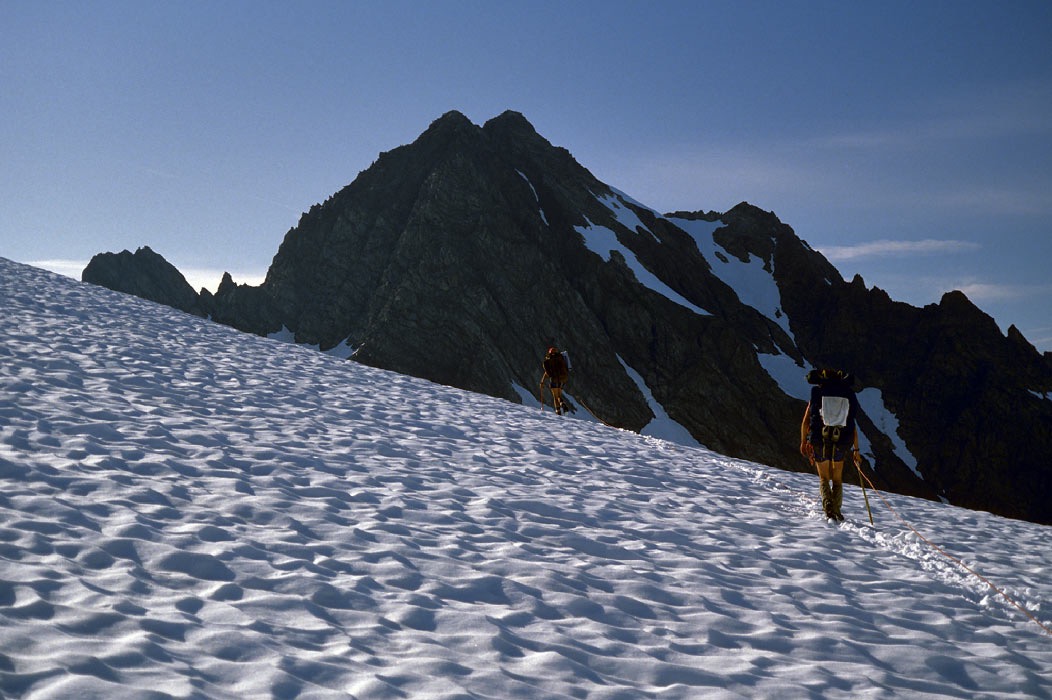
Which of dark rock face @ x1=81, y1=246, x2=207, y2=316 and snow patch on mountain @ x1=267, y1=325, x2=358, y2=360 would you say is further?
dark rock face @ x1=81, y1=246, x2=207, y2=316

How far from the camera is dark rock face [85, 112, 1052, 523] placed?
74750 mm

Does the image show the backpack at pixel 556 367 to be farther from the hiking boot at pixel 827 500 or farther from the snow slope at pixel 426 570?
the hiking boot at pixel 827 500

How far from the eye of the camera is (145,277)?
103 m

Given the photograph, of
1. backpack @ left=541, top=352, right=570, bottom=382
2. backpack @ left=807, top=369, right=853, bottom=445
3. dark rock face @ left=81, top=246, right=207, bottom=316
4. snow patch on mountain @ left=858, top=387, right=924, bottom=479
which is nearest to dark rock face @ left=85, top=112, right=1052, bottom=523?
snow patch on mountain @ left=858, top=387, right=924, bottom=479

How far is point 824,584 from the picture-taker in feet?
23.4

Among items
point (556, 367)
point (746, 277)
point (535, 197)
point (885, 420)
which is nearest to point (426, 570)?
point (556, 367)

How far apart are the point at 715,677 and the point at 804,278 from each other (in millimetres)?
109778

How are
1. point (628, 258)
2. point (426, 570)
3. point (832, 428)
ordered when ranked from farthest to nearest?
1. point (628, 258)
2. point (832, 428)
3. point (426, 570)

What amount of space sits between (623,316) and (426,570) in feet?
253

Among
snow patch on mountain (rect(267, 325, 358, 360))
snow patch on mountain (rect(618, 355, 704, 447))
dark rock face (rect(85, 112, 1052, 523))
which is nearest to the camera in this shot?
snow patch on mountain (rect(618, 355, 704, 447))

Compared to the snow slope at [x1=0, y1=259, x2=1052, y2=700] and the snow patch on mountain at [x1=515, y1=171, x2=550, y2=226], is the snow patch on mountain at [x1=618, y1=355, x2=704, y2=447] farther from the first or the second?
the snow slope at [x1=0, y1=259, x2=1052, y2=700]

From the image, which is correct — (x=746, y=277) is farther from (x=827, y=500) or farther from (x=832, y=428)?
(x=827, y=500)

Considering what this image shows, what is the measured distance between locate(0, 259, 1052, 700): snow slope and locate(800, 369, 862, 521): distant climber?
55cm

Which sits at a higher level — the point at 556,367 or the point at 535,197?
A: the point at 535,197
